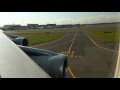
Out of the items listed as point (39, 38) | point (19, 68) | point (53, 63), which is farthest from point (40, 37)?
point (19, 68)

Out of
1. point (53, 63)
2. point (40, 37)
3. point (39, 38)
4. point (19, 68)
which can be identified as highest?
point (19, 68)

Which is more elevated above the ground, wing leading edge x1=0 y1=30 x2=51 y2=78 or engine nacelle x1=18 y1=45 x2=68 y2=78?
wing leading edge x1=0 y1=30 x2=51 y2=78

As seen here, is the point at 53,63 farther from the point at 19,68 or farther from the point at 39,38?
the point at 39,38

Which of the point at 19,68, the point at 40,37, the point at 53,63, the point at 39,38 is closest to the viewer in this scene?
the point at 19,68

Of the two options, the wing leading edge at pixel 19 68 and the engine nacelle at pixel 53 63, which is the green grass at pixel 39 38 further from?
the wing leading edge at pixel 19 68

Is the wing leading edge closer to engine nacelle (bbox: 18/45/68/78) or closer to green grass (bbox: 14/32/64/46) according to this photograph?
engine nacelle (bbox: 18/45/68/78)

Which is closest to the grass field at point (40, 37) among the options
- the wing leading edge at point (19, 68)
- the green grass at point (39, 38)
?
the green grass at point (39, 38)

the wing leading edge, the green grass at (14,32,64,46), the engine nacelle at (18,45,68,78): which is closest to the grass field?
the green grass at (14,32,64,46)
